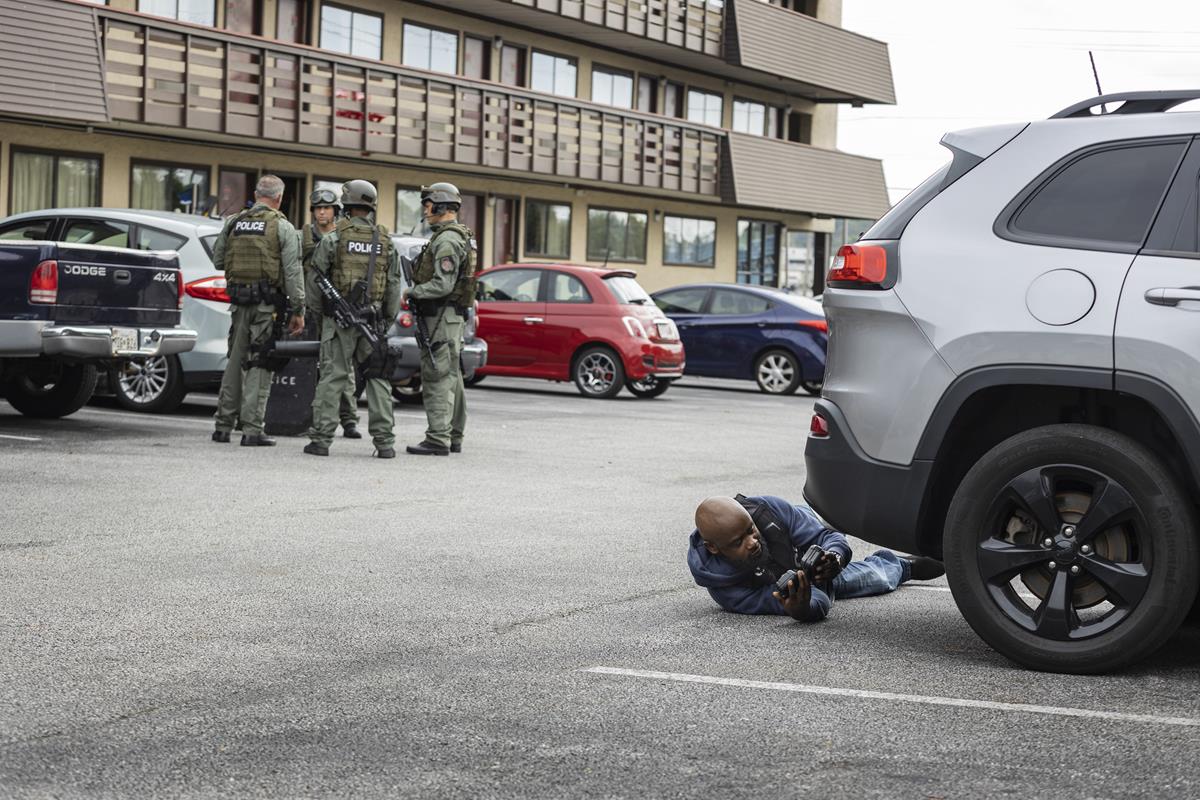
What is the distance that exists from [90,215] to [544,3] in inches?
729

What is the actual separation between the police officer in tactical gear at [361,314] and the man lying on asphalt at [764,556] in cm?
583

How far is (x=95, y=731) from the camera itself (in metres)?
4.48

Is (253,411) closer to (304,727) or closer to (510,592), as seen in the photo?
(510,592)

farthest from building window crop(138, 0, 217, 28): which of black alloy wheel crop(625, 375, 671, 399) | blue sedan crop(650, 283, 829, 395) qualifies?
black alloy wheel crop(625, 375, 671, 399)

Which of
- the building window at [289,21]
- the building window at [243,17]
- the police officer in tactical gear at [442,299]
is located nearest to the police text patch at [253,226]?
the police officer in tactical gear at [442,299]

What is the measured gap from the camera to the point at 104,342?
12000mm

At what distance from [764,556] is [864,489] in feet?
2.24

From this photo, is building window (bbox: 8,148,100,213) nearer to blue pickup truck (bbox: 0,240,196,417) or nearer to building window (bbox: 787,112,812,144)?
blue pickup truck (bbox: 0,240,196,417)

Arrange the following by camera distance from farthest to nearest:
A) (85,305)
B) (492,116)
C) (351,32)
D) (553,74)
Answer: (553,74), (492,116), (351,32), (85,305)

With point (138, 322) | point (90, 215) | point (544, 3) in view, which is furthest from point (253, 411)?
point (544, 3)

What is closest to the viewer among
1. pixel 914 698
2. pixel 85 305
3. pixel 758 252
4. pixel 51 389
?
pixel 914 698

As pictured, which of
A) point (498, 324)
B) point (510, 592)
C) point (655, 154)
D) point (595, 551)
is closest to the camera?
point (510, 592)

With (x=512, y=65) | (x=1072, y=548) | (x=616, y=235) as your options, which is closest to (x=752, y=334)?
(x=512, y=65)

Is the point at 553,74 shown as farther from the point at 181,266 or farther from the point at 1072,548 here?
the point at 1072,548
